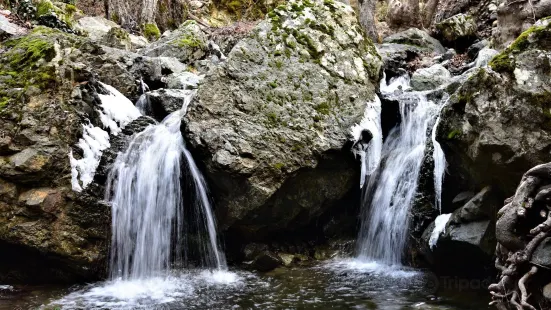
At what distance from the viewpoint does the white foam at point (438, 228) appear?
19.4 ft

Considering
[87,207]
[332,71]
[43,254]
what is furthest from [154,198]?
[332,71]

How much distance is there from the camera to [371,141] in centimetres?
763

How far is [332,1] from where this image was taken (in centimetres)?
871

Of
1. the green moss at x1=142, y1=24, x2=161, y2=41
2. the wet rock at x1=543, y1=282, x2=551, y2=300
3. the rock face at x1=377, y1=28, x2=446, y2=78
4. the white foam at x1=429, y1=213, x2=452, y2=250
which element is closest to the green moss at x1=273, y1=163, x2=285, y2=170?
the white foam at x1=429, y1=213, x2=452, y2=250

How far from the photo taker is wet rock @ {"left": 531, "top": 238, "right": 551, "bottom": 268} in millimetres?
3291

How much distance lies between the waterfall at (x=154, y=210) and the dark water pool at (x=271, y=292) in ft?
1.08

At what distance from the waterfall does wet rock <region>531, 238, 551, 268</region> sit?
473cm

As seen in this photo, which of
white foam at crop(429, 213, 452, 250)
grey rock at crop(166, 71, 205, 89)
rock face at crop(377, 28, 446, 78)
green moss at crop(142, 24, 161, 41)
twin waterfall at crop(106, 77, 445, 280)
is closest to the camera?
white foam at crop(429, 213, 452, 250)

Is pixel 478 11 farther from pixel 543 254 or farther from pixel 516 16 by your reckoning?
pixel 543 254

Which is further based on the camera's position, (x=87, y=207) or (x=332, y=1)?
(x=332, y=1)

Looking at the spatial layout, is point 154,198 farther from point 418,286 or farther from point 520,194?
point 520,194

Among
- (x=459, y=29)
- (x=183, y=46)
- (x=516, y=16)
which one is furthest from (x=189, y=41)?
(x=459, y=29)

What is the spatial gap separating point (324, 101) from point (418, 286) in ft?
10.7

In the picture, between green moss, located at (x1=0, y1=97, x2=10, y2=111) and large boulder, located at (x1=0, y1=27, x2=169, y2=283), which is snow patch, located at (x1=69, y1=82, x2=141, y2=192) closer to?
large boulder, located at (x1=0, y1=27, x2=169, y2=283)
